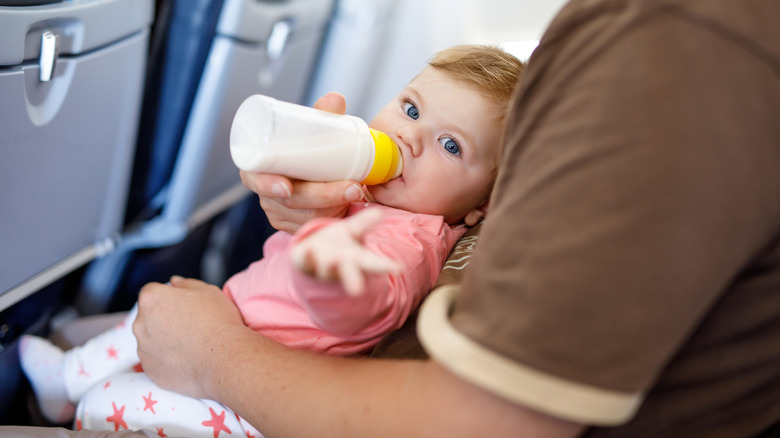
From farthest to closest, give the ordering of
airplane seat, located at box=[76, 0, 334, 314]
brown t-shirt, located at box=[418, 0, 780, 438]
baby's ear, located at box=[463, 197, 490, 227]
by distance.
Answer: airplane seat, located at box=[76, 0, 334, 314], baby's ear, located at box=[463, 197, 490, 227], brown t-shirt, located at box=[418, 0, 780, 438]

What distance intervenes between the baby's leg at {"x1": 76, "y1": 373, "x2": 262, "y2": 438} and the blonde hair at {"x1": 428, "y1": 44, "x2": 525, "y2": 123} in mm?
678

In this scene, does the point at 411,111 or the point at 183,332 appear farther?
the point at 411,111

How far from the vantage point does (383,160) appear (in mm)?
991

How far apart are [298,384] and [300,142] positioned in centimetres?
32

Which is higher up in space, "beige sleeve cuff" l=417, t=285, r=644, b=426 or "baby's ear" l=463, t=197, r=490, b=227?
"beige sleeve cuff" l=417, t=285, r=644, b=426

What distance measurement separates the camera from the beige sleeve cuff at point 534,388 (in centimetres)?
52

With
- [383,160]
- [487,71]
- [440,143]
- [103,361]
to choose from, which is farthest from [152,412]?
[487,71]

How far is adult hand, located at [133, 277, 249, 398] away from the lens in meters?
0.93

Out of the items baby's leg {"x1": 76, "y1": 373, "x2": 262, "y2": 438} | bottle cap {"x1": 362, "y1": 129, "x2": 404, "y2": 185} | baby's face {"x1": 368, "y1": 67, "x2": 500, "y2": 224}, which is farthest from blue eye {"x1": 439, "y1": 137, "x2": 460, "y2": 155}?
baby's leg {"x1": 76, "y1": 373, "x2": 262, "y2": 438}

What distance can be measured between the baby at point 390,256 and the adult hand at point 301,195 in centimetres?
8

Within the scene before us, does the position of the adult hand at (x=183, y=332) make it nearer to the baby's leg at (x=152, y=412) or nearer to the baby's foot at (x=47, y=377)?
the baby's leg at (x=152, y=412)

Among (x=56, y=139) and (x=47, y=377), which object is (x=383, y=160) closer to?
(x=56, y=139)

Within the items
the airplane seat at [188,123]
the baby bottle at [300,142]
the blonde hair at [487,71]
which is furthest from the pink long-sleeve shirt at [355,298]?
the airplane seat at [188,123]

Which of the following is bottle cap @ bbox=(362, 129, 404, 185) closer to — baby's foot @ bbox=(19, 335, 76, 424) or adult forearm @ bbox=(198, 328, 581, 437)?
adult forearm @ bbox=(198, 328, 581, 437)
